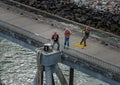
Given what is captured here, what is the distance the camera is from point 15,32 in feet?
101

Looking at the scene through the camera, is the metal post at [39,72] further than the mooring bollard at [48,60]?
Yes

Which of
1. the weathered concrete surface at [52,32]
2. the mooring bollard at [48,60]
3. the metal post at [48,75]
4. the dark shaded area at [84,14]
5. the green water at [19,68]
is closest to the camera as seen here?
the mooring bollard at [48,60]

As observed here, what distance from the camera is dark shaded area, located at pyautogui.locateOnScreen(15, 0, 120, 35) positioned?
4184cm

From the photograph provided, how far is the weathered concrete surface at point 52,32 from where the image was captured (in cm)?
2827

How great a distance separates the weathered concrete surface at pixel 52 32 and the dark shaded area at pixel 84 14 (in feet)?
27.9

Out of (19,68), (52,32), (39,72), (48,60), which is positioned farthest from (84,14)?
(48,60)

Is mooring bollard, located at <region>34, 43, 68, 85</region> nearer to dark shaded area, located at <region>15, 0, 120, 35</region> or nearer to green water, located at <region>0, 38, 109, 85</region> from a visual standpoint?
green water, located at <region>0, 38, 109, 85</region>

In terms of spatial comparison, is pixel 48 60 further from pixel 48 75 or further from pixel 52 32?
pixel 52 32

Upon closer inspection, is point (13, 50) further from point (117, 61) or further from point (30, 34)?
point (117, 61)

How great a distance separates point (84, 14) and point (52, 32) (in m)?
13.1

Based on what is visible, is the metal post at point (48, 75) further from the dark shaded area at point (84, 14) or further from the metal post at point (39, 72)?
the dark shaded area at point (84, 14)

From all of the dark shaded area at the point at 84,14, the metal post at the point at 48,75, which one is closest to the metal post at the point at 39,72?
the metal post at the point at 48,75

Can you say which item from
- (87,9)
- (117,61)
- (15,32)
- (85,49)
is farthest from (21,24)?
(87,9)

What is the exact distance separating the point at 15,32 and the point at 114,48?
7.12 meters
